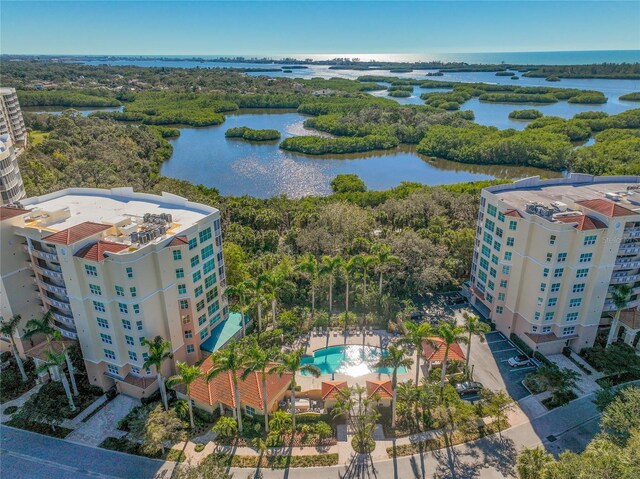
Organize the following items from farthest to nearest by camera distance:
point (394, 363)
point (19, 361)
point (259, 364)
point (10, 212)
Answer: point (19, 361), point (10, 212), point (394, 363), point (259, 364)

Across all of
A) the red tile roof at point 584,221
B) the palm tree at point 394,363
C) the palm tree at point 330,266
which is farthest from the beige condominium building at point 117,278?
the red tile roof at point 584,221

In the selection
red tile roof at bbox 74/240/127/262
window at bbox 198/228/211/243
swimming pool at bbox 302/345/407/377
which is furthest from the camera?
swimming pool at bbox 302/345/407/377

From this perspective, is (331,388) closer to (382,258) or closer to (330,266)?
(330,266)

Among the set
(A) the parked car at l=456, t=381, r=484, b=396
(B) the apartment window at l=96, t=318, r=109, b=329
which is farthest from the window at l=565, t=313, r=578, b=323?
(B) the apartment window at l=96, t=318, r=109, b=329

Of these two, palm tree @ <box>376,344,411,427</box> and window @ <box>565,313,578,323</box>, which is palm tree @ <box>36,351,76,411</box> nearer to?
palm tree @ <box>376,344,411,427</box>

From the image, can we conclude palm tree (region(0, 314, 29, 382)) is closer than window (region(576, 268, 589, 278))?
Yes

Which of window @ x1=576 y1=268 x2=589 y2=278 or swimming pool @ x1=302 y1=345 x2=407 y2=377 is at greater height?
window @ x1=576 y1=268 x2=589 y2=278

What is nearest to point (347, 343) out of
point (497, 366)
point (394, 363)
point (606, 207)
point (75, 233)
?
point (394, 363)
